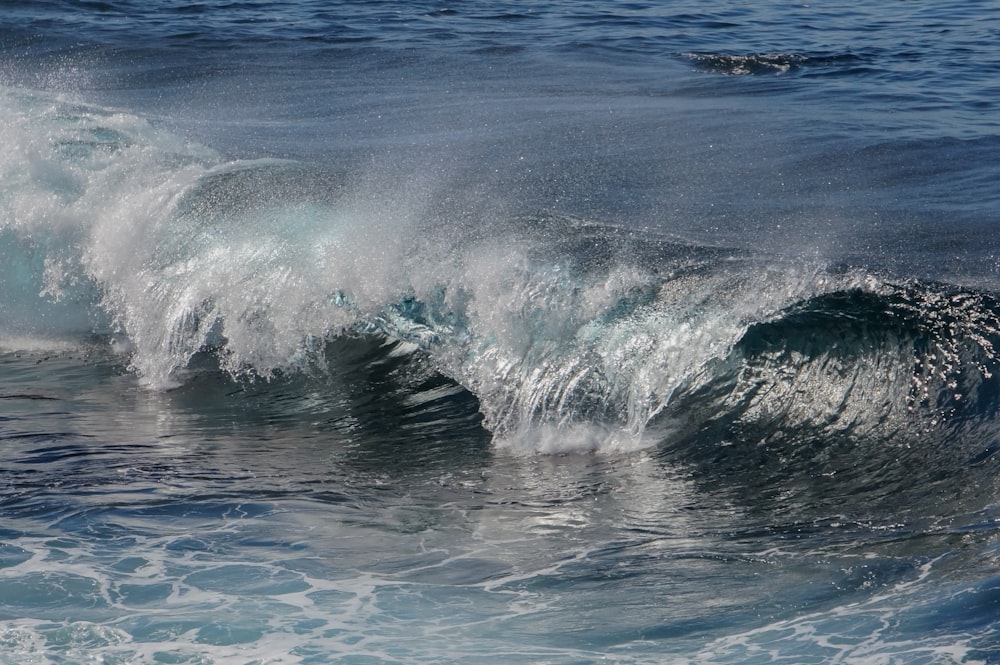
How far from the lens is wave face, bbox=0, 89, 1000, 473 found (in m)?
7.17

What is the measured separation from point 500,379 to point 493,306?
0.56 meters

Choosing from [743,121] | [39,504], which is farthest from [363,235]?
[743,121]

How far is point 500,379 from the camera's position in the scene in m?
7.59

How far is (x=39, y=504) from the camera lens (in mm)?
6059

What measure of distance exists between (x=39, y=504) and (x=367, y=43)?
13324 mm

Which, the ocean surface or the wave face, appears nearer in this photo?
the ocean surface

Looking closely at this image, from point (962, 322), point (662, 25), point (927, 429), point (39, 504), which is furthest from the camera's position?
point (662, 25)

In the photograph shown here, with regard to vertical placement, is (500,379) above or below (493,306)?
below

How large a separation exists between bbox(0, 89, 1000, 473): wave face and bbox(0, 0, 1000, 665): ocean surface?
3cm

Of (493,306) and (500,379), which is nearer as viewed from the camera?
(500,379)

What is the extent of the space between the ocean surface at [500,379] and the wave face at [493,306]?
0.03 m

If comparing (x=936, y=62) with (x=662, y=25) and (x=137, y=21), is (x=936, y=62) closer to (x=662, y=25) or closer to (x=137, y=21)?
(x=662, y=25)

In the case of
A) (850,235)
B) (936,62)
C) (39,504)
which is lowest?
(39,504)

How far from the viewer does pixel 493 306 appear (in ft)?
25.9
